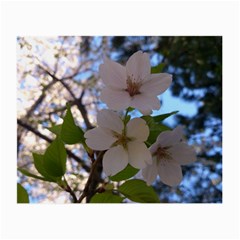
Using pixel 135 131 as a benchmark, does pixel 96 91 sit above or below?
above

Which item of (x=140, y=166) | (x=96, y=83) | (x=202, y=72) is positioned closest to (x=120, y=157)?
(x=140, y=166)

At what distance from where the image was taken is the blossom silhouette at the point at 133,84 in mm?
296

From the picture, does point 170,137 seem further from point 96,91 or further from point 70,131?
point 96,91

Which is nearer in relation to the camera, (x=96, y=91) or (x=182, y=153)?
(x=182, y=153)

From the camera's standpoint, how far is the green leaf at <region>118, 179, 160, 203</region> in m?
0.33

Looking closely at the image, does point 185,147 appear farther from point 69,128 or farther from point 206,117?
point 206,117

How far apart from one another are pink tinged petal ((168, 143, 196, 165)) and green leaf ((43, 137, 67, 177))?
108 mm

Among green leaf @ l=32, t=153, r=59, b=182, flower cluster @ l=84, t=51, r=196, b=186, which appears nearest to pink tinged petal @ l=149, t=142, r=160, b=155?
flower cluster @ l=84, t=51, r=196, b=186

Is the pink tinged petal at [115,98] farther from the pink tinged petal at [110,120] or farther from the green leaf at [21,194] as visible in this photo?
the green leaf at [21,194]

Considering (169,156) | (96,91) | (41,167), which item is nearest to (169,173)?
(169,156)

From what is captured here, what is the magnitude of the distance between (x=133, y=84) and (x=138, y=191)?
11 cm

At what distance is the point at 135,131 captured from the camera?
0.30m

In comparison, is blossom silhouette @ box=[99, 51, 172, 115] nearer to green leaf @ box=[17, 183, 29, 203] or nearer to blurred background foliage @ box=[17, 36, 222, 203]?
green leaf @ box=[17, 183, 29, 203]

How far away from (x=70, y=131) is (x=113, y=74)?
0.07 meters
